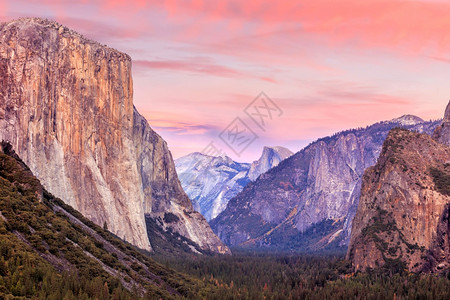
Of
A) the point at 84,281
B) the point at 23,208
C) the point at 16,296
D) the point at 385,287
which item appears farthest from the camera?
the point at 385,287

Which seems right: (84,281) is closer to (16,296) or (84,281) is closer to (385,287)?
(16,296)

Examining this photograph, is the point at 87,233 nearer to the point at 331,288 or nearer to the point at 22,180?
the point at 22,180

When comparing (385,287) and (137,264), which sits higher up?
(137,264)

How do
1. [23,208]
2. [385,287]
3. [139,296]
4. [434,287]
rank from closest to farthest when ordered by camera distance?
[23,208], [139,296], [434,287], [385,287]

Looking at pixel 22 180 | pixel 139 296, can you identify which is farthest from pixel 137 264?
pixel 22 180

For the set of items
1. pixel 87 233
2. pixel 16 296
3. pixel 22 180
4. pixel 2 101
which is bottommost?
pixel 16 296

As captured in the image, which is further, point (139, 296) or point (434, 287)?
point (434, 287)

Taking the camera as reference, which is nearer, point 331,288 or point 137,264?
point 137,264

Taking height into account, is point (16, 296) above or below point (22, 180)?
below

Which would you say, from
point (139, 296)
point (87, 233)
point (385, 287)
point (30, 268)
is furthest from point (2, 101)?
point (385, 287)
